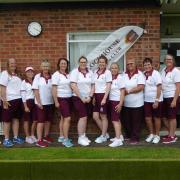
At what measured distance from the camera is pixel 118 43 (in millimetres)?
11086

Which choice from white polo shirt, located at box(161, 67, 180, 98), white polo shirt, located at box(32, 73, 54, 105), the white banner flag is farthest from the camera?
the white banner flag

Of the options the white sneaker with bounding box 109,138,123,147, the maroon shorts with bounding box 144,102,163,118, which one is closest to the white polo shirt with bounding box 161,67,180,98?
the maroon shorts with bounding box 144,102,163,118

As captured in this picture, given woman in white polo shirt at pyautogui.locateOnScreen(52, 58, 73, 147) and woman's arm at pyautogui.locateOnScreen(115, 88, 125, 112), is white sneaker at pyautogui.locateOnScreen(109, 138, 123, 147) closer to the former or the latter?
woman's arm at pyautogui.locateOnScreen(115, 88, 125, 112)

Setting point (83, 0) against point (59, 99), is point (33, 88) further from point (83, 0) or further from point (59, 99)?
point (83, 0)

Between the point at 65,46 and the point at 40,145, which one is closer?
the point at 40,145

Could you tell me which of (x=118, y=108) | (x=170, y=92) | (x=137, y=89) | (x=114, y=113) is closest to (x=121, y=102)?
(x=118, y=108)

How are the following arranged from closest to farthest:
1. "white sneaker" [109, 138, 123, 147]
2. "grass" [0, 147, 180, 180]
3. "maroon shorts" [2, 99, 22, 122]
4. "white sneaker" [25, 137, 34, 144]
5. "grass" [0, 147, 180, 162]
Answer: "grass" [0, 147, 180, 180]
"grass" [0, 147, 180, 162]
"white sneaker" [109, 138, 123, 147]
"maroon shorts" [2, 99, 22, 122]
"white sneaker" [25, 137, 34, 144]

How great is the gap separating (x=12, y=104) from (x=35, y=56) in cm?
118

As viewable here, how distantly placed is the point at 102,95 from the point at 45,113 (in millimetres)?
1175

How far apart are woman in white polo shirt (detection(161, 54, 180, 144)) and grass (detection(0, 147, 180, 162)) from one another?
0.68 metres

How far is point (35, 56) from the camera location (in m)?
11.2

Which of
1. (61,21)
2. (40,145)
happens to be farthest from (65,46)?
(40,145)

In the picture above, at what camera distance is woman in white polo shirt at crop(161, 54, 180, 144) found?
1045cm

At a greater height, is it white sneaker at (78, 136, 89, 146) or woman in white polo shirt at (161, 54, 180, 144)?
woman in white polo shirt at (161, 54, 180, 144)
